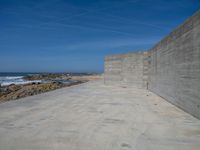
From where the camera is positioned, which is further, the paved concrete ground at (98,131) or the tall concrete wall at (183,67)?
the tall concrete wall at (183,67)

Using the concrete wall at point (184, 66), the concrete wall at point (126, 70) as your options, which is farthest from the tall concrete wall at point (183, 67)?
the concrete wall at point (126, 70)

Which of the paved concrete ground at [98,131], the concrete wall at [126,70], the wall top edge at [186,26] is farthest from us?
the concrete wall at [126,70]

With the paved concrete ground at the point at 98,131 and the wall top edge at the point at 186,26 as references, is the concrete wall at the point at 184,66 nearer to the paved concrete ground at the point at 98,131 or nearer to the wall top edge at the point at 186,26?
the wall top edge at the point at 186,26

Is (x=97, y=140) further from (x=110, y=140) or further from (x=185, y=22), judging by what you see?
(x=185, y=22)

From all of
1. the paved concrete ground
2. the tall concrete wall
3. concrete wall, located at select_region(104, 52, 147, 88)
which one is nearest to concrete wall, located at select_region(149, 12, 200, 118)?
the tall concrete wall

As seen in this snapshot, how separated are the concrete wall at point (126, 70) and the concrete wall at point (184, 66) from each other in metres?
4.93

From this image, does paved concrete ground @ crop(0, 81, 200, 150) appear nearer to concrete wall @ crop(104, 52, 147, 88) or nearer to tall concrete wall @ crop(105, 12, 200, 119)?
tall concrete wall @ crop(105, 12, 200, 119)

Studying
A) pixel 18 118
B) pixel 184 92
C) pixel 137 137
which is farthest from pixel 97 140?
pixel 184 92

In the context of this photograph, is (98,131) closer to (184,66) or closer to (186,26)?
(184,66)

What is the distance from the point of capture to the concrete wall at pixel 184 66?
4.35m

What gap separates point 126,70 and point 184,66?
8.13 metres

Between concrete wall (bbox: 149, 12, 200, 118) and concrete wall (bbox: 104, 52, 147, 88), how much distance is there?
493 cm

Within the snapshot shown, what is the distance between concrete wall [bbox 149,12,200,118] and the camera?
4345 millimetres

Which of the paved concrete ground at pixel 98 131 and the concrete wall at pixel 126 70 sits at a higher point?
the concrete wall at pixel 126 70
